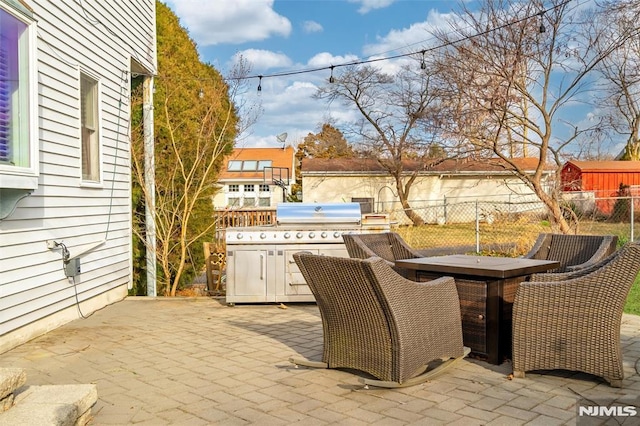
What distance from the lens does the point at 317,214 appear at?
732cm

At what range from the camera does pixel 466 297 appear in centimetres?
431

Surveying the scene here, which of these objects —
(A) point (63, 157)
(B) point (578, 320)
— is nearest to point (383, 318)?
(B) point (578, 320)

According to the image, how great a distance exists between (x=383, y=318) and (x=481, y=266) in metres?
1.23

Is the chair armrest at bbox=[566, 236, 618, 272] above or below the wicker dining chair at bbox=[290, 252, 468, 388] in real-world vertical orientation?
above

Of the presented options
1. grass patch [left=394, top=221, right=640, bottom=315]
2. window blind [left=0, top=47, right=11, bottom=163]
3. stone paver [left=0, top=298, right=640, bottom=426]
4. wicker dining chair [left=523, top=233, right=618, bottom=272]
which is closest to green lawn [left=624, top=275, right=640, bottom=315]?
grass patch [left=394, top=221, right=640, bottom=315]

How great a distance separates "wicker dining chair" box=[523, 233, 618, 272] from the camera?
5.24 meters

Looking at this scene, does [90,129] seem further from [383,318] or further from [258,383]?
[383,318]

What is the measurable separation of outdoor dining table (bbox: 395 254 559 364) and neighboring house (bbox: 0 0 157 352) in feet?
12.2

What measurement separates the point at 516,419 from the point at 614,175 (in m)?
26.4

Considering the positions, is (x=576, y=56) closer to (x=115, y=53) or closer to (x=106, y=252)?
(x=115, y=53)

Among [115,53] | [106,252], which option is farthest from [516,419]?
[115,53]

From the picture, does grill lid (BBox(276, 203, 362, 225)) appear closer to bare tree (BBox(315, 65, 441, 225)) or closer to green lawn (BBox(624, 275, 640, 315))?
green lawn (BBox(624, 275, 640, 315))

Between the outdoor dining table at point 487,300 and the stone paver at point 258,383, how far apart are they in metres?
0.16
